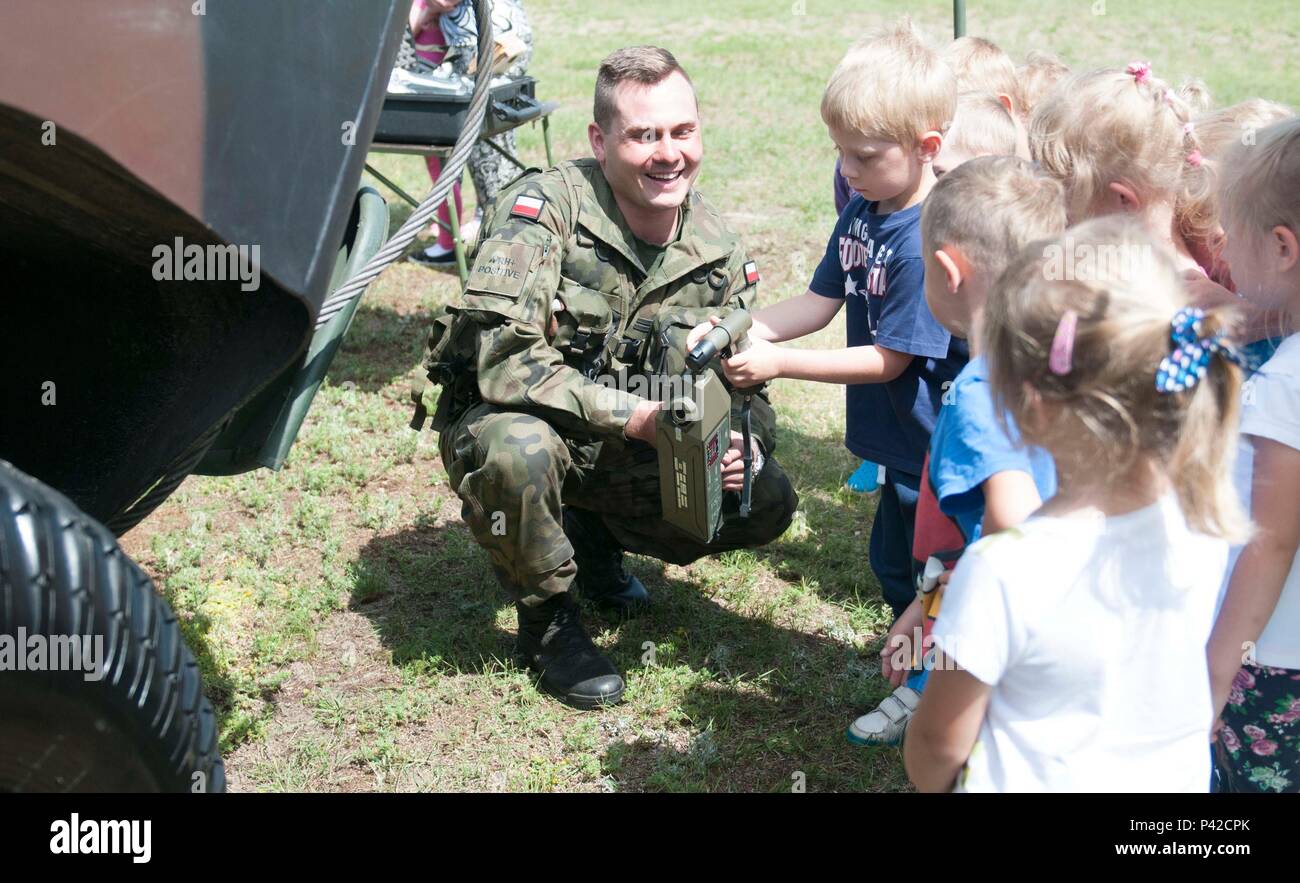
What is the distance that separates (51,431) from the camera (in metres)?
2.30

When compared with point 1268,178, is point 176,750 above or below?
below

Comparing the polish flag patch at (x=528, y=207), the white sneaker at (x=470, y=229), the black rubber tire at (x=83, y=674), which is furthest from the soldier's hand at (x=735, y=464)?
the white sneaker at (x=470, y=229)

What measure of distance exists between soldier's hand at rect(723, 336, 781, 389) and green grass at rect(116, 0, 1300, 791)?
0.86m

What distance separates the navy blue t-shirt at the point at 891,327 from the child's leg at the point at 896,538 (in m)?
0.05

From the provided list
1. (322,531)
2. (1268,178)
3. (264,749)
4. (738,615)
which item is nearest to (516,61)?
(322,531)

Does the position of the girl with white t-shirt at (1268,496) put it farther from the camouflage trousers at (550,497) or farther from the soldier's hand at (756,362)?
the camouflage trousers at (550,497)

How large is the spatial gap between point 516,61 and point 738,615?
3984mm

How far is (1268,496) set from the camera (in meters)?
1.89

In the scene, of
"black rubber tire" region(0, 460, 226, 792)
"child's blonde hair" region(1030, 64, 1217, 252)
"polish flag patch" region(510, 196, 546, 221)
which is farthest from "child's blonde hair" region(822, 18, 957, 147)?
"black rubber tire" region(0, 460, 226, 792)

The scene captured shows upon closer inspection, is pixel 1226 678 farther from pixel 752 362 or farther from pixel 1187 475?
pixel 752 362

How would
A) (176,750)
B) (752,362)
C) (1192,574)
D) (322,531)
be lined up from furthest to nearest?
(322,531) < (752,362) < (176,750) < (1192,574)
